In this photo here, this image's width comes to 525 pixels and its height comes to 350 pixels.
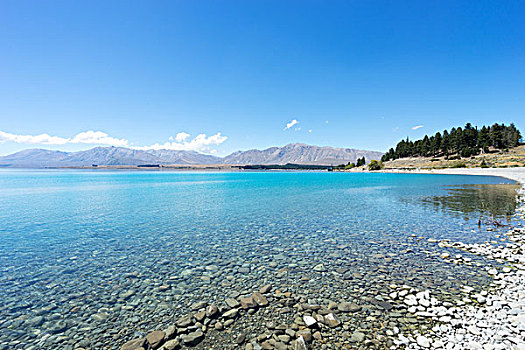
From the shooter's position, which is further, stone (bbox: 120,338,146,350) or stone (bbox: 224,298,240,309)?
stone (bbox: 224,298,240,309)

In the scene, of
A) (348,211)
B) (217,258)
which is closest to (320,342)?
(217,258)

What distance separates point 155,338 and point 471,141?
204531 mm

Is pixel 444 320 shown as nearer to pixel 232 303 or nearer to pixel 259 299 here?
pixel 259 299

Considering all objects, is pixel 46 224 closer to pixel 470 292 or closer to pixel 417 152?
pixel 470 292

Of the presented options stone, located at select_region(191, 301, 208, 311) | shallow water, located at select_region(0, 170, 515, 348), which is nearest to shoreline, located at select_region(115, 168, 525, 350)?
stone, located at select_region(191, 301, 208, 311)

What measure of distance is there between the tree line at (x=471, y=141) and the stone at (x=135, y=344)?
7340 inches

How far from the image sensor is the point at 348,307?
8.57 meters

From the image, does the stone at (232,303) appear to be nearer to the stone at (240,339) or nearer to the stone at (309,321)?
the stone at (240,339)

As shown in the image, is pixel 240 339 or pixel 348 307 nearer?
pixel 240 339

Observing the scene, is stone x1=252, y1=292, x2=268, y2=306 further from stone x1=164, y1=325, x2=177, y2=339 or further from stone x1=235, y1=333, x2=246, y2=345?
stone x1=164, y1=325, x2=177, y2=339

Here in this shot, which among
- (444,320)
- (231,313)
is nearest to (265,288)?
(231,313)

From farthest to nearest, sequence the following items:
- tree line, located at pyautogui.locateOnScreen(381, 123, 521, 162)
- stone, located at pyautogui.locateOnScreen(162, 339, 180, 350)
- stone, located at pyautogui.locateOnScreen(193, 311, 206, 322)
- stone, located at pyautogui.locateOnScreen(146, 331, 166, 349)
→ tree line, located at pyautogui.locateOnScreen(381, 123, 521, 162) → stone, located at pyautogui.locateOnScreen(193, 311, 206, 322) → stone, located at pyautogui.locateOnScreen(146, 331, 166, 349) → stone, located at pyautogui.locateOnScreen(162, 339, 180, 350)

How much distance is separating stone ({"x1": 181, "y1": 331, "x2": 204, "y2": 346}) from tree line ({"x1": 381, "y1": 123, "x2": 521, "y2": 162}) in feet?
608

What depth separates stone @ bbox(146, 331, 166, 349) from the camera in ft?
22.8
